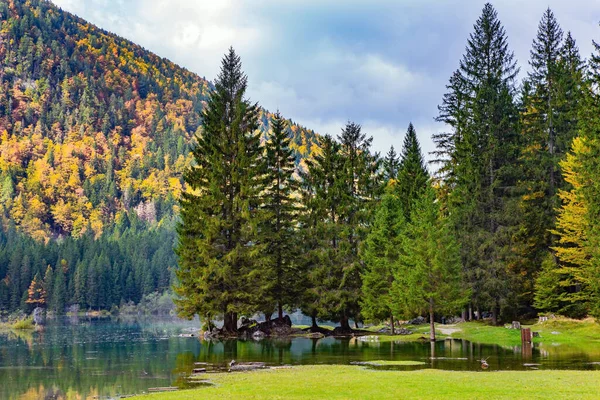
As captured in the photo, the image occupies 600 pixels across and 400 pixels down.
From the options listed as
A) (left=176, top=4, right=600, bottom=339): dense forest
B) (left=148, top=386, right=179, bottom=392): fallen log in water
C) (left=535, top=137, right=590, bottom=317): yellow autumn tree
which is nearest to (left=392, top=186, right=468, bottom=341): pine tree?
(left=176, top=4, right=600, bottom=339): dense forest

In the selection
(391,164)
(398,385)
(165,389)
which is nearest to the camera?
(398,385)

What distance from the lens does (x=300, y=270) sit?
72688 mm

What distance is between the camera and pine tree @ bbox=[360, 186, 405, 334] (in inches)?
2571

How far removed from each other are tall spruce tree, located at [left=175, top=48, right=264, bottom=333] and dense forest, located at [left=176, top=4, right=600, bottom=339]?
0.17 meters

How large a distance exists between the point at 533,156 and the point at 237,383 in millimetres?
54249

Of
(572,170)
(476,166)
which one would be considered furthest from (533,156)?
(572,170)

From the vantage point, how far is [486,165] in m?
73.6

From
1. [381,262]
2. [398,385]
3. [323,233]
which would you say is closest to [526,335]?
[381,262]

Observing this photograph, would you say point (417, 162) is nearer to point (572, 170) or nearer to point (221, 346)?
point (572, 170)

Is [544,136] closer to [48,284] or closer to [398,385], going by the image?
[398,385]

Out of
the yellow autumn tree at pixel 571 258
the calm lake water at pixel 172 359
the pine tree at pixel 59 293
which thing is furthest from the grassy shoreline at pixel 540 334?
the pine tree at pixel 59 293

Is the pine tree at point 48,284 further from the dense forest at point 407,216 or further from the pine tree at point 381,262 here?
the pine tree at point 381,262

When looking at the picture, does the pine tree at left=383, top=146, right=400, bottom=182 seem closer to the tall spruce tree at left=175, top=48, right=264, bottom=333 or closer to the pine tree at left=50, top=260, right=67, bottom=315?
the tall spruce tree at left=175, top=48, right=264, bottom=333

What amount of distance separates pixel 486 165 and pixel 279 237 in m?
25.3
